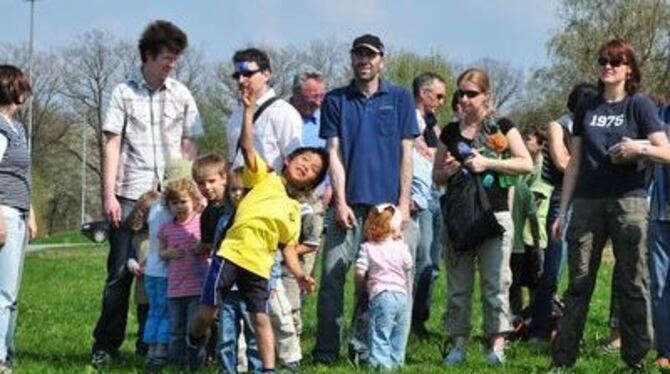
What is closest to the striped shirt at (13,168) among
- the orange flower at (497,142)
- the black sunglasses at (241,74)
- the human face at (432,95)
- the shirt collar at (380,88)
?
the black sunglasses at (241,74)

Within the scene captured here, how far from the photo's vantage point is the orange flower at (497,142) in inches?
326

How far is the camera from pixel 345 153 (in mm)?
8258

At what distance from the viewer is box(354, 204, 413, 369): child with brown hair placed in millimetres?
Answer: 8141

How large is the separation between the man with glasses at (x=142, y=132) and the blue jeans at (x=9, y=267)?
745mm

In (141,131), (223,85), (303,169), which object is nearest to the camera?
(303,169)

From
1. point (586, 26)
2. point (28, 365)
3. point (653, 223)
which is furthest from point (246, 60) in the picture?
point (586, 26)

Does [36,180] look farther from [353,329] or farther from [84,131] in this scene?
[353,329]

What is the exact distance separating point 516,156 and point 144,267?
9.29 ft

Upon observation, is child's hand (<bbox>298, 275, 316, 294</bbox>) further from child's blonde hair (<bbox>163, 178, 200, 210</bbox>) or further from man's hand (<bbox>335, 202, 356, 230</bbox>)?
child's blonde hair (<bbox>163, 178, 200, 210</bbox>)

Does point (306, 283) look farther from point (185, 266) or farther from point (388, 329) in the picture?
point (185, 266)

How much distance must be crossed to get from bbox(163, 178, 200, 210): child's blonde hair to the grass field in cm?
121

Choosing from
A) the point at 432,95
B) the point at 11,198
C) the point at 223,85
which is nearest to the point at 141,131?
the point at 11,198

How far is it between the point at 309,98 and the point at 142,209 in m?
2.16

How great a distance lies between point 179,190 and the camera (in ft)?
26.9
